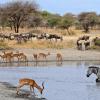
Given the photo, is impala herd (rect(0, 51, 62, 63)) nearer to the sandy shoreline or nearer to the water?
the sandy shoreline

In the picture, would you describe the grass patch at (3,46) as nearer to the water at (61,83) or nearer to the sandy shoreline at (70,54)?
the sandy shoreline at (70,54)

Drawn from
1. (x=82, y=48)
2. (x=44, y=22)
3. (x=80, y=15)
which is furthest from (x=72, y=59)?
(x=80, y=15)

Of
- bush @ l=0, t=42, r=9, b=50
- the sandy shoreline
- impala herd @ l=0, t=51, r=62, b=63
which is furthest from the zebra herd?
impala herd @ l=0, t=51, r=62, b=63

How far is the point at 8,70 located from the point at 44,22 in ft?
160

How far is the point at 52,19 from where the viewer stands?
82.2 metres

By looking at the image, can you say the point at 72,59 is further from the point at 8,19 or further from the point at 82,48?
the point at 8,19

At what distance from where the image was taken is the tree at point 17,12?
61.5m

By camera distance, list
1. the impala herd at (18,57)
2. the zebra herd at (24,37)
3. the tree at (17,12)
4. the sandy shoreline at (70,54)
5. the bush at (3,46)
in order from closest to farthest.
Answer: the impala herd at (18,57) → the sandy shoreline at (70,54) → the bush at (3,46) → the zebra herd at (24,37) → the tree at (17,12)

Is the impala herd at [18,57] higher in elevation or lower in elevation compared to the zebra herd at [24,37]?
lower

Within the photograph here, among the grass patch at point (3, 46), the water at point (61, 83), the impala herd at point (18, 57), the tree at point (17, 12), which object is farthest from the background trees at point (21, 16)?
the water at point (61, 83)

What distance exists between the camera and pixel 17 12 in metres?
61.2

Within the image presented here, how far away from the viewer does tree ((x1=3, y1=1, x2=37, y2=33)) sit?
61531 mm

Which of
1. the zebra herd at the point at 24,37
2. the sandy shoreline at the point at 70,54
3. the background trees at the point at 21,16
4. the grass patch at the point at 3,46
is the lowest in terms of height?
the sandy shoreline at the point at 70,54

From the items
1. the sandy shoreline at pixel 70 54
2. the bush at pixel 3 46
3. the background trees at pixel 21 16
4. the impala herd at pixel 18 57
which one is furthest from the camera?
the background trees at pixel 21 16
